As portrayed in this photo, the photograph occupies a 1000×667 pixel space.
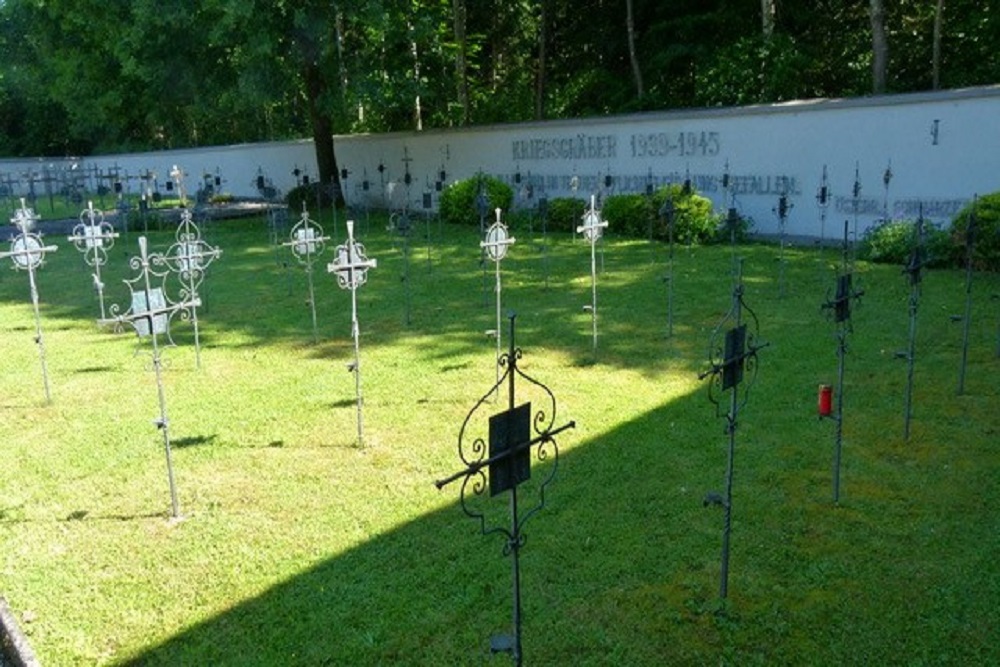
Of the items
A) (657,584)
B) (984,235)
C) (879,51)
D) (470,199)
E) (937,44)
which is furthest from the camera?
(470,199)

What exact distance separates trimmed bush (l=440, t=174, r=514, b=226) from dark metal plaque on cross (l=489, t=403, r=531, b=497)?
1777 centimetres

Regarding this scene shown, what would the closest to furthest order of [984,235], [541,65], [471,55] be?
[984,235], [541,65], [471,55]

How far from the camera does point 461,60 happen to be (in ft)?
92.9

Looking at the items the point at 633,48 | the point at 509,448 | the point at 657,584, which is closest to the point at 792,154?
the point at 633,48

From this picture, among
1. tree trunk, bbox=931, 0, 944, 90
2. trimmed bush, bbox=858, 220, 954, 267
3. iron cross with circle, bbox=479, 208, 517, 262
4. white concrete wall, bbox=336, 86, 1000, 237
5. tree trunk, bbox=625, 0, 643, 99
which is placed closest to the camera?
iron cross with circle, bbox=479, 208, 517, 262

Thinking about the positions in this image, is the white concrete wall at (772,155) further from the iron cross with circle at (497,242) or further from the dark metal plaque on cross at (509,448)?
the dark metal plaque on cross at (509,448)

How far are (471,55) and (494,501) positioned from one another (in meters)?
27.0

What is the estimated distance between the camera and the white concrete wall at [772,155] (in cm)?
1531

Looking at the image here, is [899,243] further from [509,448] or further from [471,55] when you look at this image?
[471,55]

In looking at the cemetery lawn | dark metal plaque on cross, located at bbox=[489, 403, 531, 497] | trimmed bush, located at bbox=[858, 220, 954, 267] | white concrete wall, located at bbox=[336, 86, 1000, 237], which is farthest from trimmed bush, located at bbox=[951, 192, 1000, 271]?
dark metal plaque on cross, located at bbox=[489, 403, 531, 497]

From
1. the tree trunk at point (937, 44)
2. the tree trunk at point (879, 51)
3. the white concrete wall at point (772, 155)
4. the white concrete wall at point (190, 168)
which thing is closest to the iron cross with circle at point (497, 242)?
the white concrete wall at point (772, 155)

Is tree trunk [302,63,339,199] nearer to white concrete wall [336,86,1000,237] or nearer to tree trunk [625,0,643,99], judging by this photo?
white concrete wall [336,86,1000,237]

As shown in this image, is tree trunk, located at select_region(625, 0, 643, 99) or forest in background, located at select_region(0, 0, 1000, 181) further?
tree trunk, located at select_region(625, 0, 643, 99)

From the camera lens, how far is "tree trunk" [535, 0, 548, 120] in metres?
29.5
